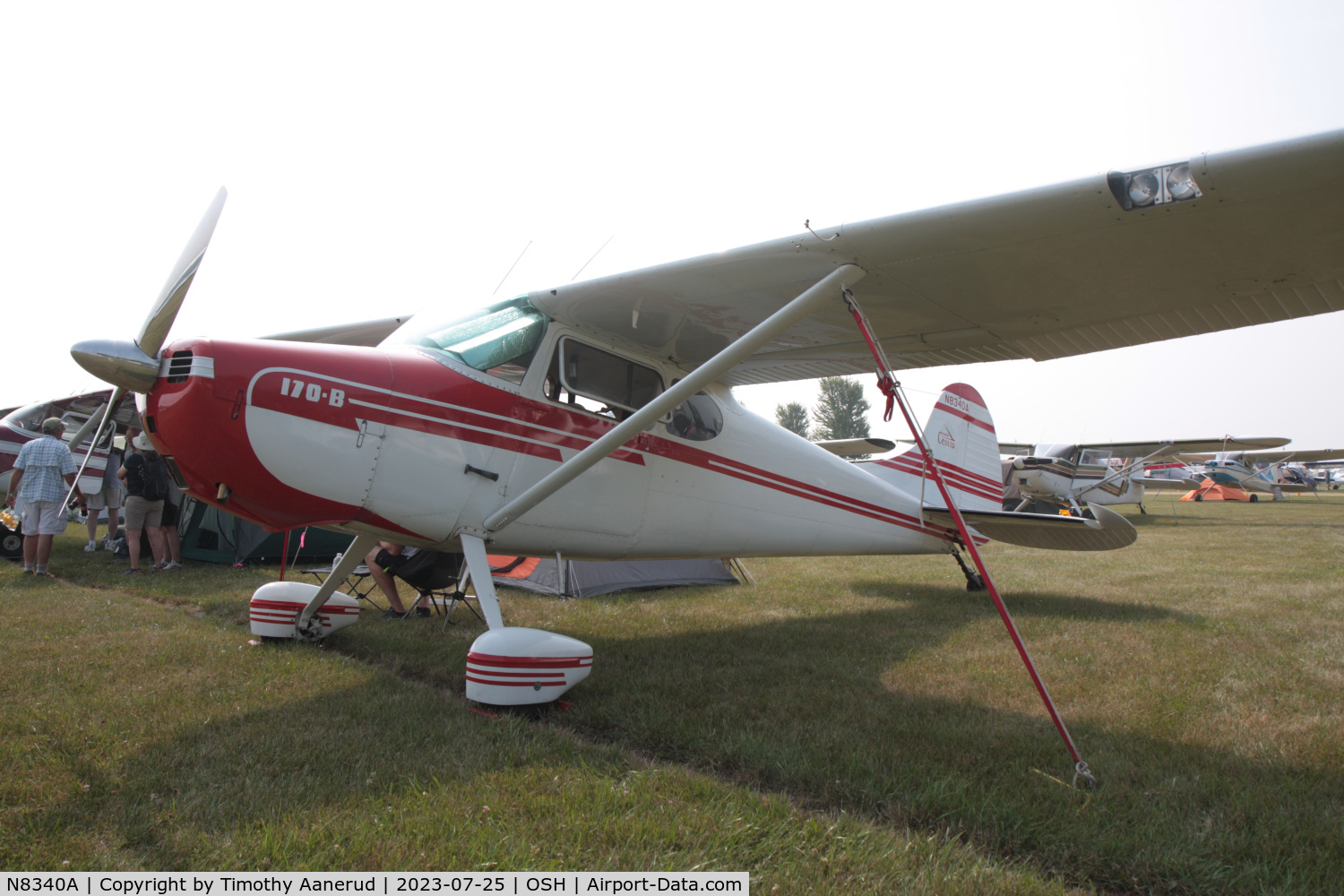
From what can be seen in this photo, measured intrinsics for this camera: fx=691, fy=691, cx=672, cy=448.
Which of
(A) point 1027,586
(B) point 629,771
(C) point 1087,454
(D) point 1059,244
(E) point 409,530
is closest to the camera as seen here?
(B) point 629,771

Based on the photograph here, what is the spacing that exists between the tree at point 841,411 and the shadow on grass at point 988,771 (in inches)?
3291

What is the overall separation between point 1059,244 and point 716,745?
9.49ft

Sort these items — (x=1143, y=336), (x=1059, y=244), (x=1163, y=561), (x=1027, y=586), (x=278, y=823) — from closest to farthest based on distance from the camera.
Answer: (x=278, y=823) < (x=1059, y=244) < (x=1143, y=336) < (x=1027, y=586) < (x=1163, y=561)

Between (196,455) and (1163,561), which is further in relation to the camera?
(1163,561)

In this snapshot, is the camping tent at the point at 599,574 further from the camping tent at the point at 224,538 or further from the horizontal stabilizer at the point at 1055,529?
the camping tent at the point at 224,538

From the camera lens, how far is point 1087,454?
24.0 m

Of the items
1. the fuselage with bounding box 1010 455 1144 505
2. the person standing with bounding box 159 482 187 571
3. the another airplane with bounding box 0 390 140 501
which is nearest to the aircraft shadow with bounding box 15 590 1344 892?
the person standing with bounding box 159 482 187 571

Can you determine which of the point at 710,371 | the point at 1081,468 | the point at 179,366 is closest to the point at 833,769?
the point at 710,371

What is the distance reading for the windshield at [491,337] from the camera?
Result: 159 inches

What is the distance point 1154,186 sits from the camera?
2951 mm

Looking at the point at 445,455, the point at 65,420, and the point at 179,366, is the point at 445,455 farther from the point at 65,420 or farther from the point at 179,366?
the point at 65,420

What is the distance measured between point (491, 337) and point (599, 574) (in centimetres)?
400

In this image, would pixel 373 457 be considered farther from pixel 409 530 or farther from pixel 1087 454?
pixel 1087 454

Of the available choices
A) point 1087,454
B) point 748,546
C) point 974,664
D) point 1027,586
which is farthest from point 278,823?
point 1087,454
